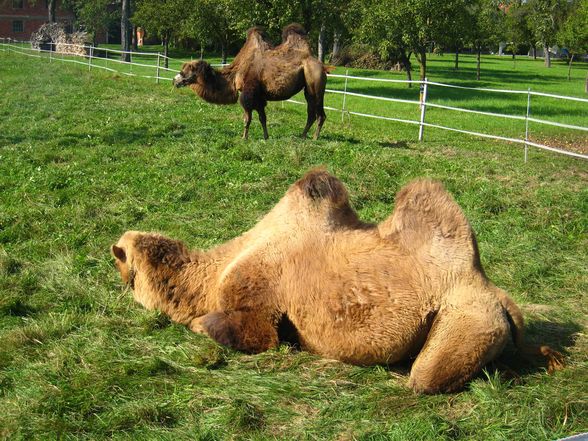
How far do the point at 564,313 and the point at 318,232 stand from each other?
242cm

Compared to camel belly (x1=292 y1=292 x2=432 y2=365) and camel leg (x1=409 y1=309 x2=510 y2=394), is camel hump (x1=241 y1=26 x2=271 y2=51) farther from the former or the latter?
camel leg (x1=409 y1=309 x2=510 y2=394)

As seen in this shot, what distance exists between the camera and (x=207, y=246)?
24.2 feet

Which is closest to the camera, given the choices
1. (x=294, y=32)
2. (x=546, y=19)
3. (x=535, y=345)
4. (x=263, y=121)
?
(x=535, y=345)

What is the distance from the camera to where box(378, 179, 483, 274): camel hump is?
14.1ft

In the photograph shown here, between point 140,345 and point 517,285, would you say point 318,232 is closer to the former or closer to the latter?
point 140,345

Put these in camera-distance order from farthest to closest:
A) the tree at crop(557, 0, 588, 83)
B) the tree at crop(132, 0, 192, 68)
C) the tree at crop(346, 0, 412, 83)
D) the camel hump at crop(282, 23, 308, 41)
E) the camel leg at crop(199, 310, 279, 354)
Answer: the tree at crop(557, 0, 588, 83)
the tree at crop(132, 0, 192, 68)
the tree at crop(346, 0, 412, 83)
the camel hump at crop(282, 23, 308, 41)
the camel leg at crop(199, 310, 279, 354)

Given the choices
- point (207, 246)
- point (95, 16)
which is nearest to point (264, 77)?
point (207, 246)

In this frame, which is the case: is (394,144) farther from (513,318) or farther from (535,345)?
(513,318)

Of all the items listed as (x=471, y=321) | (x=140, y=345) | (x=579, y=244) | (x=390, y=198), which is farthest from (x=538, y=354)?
(x=390, y=198)

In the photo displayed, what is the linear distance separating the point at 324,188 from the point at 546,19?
218 feet

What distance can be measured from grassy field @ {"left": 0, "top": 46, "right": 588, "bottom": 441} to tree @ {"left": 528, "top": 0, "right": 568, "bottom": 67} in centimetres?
5270

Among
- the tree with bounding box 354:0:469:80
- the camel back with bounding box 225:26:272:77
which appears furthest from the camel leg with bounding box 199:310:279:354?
the tree with bounding box 354:0:469:80

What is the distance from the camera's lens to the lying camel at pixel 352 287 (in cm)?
414

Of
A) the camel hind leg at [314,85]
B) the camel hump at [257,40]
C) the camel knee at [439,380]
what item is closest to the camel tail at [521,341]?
the camel knee at [439,380]
